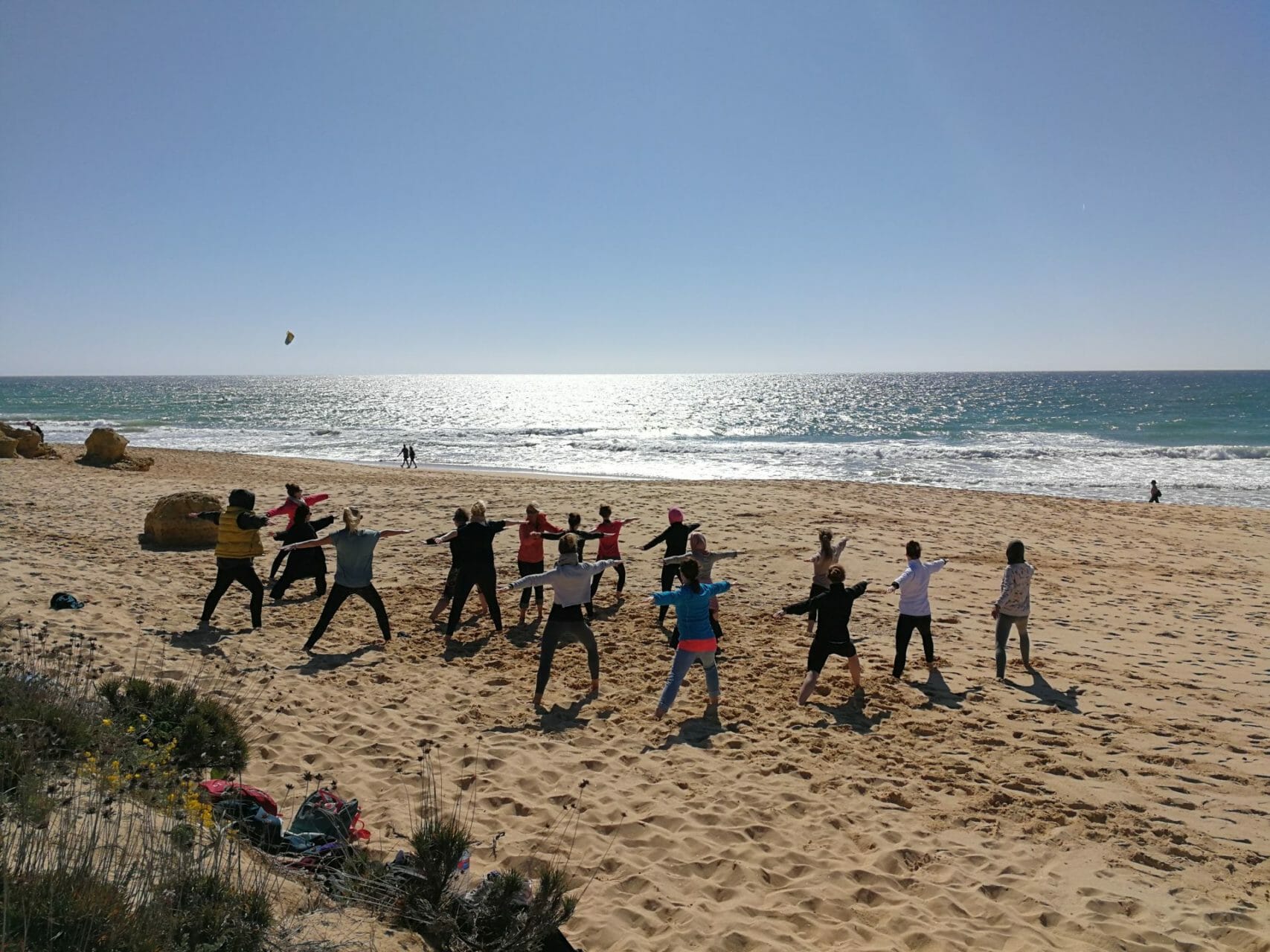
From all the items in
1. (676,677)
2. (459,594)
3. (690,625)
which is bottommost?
(676,677)

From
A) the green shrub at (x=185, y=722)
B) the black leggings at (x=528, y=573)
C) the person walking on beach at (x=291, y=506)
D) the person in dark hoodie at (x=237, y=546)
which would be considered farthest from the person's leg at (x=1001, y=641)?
the person walking on beach at (x=291, y=506)

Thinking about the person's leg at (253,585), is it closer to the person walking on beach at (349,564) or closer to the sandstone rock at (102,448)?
the person walking on beach at (349,564)

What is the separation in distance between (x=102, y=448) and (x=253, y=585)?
23.0m

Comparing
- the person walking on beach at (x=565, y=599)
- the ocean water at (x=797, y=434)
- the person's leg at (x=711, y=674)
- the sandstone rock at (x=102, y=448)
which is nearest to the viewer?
the person's leg at (x=711, y=674)

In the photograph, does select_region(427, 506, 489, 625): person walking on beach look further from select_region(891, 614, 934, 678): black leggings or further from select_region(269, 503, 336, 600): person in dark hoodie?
select_region(891, 614, 934, 678): black leggings

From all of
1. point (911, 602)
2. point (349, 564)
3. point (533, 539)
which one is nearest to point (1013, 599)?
point (911, 602)

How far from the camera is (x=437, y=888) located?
3705mm

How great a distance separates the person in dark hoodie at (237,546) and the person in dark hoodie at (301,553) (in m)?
0.88

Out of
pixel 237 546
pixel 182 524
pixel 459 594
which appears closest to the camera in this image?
pixel 237 546

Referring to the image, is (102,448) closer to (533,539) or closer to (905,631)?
(533,539)

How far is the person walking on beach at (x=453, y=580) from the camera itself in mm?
8820

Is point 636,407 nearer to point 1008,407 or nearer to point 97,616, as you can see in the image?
point 1008,407

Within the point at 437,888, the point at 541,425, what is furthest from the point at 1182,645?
the point at 541,425

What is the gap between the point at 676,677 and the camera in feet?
22.7
